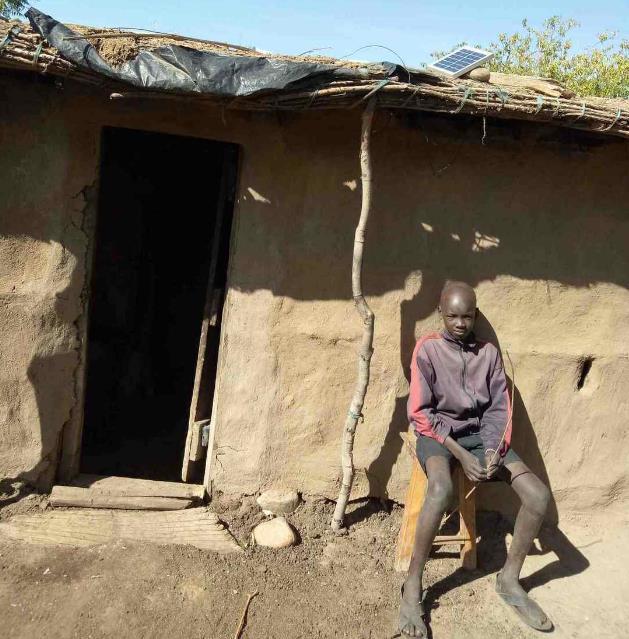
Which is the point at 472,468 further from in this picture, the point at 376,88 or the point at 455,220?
the point at 376,88

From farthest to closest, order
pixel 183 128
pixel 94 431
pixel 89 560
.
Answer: pixel 94 431 → pixel 183 128 → pixel 89 560

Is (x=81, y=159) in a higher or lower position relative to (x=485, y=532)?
higher

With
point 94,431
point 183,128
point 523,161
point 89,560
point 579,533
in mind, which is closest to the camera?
point 89,560

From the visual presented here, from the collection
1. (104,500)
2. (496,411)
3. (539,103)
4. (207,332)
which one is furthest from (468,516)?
(539,103)

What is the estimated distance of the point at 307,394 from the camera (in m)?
3.99

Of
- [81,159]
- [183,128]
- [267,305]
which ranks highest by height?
[183,128]

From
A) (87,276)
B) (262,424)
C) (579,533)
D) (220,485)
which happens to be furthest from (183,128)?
(579,533)

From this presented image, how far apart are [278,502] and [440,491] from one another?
121 centimetres

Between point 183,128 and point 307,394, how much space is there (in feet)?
5.95

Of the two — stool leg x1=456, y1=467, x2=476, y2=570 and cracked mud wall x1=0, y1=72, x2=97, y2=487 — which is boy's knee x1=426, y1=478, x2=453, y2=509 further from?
cracked mud wall x1=0, y1=72, x2=97, y2=487

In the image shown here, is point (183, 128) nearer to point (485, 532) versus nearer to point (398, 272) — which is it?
point (398, 272)

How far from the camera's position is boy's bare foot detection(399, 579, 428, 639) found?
3.11m

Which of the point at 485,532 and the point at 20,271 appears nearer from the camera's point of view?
the point at 20,271

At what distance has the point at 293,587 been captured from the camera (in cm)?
346
